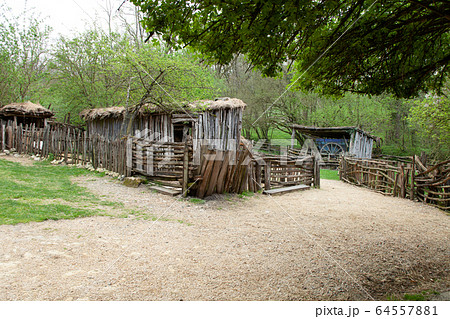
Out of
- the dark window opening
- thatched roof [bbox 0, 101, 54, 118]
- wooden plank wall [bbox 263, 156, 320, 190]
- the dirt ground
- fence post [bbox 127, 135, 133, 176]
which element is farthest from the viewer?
thatched roof [bbox 0, 101, 54, 118]

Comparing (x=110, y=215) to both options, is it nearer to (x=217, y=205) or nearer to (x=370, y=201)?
(x=217, y=205)

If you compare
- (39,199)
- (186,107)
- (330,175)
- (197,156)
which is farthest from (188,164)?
(330,175)

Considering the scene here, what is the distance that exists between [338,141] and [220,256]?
22.6 m

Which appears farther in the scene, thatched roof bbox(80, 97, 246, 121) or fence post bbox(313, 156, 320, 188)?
thatched roof bbox(80, 97, 246, 121)

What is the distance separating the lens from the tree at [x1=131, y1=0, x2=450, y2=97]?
2752 millimetres

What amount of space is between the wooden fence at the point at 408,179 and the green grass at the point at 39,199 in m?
9.34

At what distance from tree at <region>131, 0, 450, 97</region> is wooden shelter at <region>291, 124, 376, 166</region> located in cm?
1556

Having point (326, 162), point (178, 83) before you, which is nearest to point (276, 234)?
point (178, 83)

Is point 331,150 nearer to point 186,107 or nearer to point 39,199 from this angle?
point 186,107

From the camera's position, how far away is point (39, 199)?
5820 mm

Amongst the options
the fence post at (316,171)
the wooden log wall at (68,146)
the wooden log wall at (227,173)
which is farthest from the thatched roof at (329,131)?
the wooden log wall at (68,146)

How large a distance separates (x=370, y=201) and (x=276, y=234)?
18.5ft

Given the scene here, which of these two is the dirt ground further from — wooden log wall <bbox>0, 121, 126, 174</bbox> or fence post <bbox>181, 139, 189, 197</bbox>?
wooden log wall <bbox>0, 121, 126, 174</bbox>

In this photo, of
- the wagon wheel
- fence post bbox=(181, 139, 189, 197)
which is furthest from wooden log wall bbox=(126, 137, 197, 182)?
the wagon wheel
